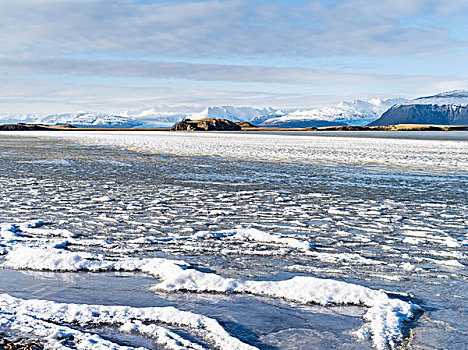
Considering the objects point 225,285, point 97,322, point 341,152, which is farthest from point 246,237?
point 341,152

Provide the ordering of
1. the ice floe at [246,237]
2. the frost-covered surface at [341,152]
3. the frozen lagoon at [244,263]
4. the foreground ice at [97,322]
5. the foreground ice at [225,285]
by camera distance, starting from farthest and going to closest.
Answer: the frost-covered surface at [341,152] → the ice floe at [246,237] → the foreground ice at [225,285] → the frozen lagoon at [244,263] → the foreground ice at [97,322]

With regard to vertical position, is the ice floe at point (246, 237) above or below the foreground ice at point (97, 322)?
above

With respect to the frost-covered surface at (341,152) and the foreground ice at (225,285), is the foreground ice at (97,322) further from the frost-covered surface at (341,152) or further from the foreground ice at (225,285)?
the frost-covered surface at (341,152)

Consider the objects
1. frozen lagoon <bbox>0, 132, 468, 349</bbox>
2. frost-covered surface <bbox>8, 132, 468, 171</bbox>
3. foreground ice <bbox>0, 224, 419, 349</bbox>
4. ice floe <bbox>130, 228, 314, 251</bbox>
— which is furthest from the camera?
frost-covered surface <bbox>8, 132, 468, 171</bbox>

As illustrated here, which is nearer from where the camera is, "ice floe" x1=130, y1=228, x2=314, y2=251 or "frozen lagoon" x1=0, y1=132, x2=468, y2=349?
"frozen lagoon" x1=0, y1=132, x2=468, y2=349

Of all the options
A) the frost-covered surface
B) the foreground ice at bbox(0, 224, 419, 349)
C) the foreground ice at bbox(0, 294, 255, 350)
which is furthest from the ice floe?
the frost-covered surface

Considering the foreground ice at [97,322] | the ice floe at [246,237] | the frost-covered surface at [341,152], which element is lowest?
the foreground ice at [97,322]

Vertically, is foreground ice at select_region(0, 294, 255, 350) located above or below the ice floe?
below

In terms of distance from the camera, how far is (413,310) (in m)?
4.44

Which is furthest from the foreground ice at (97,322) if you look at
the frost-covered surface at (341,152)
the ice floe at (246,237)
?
the frost-covered surface at (341,152)

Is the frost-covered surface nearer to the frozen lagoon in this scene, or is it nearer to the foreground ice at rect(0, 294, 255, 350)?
the frozen lagoon

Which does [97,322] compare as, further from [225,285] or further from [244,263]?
[244,263]

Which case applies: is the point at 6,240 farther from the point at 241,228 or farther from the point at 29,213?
the point at 241,228

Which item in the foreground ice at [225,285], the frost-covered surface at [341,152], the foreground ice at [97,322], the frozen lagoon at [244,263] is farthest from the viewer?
the frost-covered surface at [341,152]
